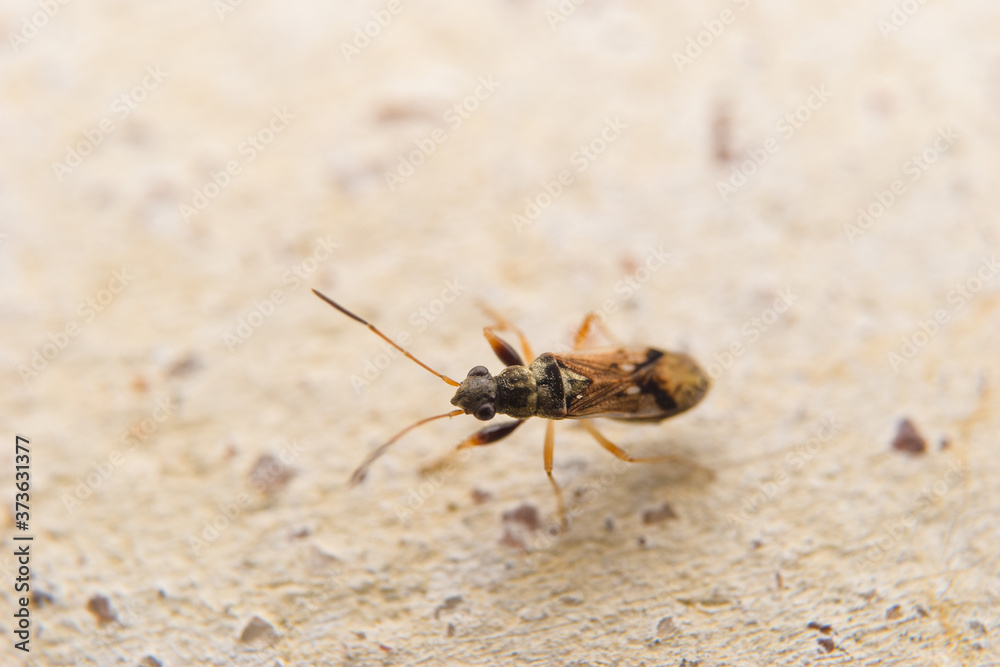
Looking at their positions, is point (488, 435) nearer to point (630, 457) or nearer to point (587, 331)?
point (630, 457)

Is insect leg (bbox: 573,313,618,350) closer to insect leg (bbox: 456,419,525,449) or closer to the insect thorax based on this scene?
the insect thorax

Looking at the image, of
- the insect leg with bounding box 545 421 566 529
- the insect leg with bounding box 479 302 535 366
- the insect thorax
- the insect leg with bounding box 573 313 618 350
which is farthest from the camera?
the insect leg with bounding box 479 302 535 366

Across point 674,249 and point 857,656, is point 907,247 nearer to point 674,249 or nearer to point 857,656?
point 674,249

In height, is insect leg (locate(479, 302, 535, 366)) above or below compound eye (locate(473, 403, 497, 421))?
above

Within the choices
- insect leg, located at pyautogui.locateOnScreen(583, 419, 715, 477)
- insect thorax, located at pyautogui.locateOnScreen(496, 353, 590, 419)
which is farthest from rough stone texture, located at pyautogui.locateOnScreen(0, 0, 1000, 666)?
insect thorax, located at pyautogui.locateOnScreen(496, 353, 590, 419)

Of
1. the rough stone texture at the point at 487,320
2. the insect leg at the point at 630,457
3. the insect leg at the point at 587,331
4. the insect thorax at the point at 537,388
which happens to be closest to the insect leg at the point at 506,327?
the rough stone texture at the point at 487,320

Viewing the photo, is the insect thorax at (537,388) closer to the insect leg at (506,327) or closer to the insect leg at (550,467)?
the insect leg at (550,467)
